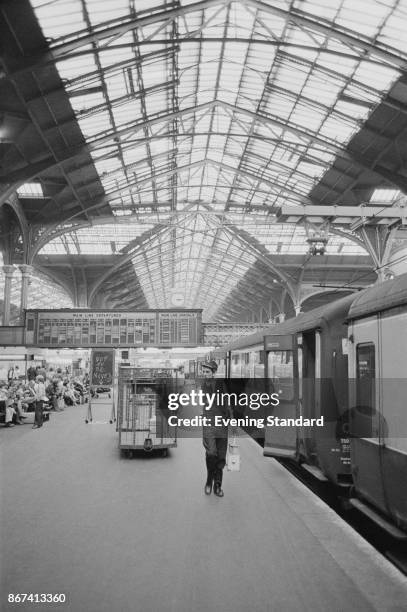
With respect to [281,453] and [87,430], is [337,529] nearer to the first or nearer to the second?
[281,453]

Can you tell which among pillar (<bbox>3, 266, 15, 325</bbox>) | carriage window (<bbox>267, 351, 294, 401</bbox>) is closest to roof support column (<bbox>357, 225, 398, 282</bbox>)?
carriage window (<bbox>267, 351, 294, 401</bbox>)

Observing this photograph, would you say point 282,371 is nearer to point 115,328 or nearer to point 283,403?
point 283,403

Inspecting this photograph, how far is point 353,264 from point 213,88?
18.1 m

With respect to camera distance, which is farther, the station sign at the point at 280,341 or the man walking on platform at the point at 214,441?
the station sign at the point at 280,341

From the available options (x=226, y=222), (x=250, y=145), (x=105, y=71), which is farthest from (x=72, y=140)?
(x=226, y=222)

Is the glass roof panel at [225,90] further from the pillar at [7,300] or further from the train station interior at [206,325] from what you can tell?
the pillar at [7,300]

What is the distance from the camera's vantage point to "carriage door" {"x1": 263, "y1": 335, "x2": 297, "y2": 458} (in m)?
8.08

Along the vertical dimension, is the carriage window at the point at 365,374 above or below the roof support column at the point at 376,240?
below

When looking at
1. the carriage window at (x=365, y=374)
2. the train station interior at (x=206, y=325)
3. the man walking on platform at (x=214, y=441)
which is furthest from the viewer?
the man walking on platform at (x=214, y=441)

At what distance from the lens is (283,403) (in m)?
8.70

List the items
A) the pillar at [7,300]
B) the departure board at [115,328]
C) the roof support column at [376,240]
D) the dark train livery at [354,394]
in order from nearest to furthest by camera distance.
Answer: the dark train livery at [354,394]
the roof support column at [376,240]
the pillar at [7,300]
the departure board at [115,328]

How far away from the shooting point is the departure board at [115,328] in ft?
95.2

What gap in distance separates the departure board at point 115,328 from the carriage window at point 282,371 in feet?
65.4

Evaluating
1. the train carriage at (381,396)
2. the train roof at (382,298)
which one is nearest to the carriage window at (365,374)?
the train carriage at (381,396)
